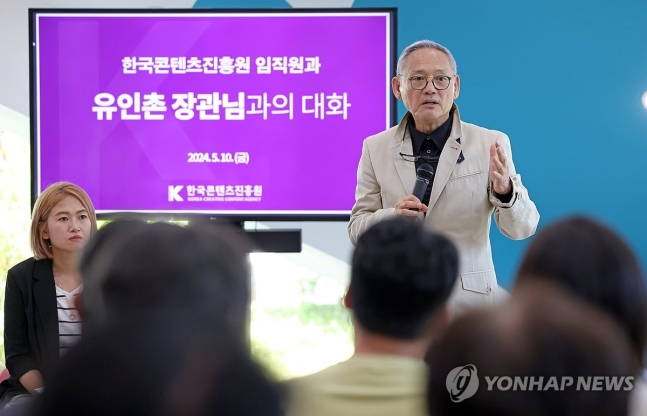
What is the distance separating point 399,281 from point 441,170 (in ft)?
4.67

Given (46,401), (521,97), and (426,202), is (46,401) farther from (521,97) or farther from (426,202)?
(521,97)

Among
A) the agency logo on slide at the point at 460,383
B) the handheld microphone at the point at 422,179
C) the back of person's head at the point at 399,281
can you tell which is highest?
the handheld microphone at the point at 422,179

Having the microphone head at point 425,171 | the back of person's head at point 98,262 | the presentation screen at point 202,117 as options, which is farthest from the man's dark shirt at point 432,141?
the back of person's head at point 98,262

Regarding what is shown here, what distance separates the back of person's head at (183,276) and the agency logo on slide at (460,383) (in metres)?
0.27

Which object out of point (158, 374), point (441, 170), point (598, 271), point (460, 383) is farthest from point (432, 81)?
point (158, 374)

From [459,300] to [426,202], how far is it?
1.20ft

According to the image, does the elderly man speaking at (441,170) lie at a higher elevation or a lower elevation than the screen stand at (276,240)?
higher

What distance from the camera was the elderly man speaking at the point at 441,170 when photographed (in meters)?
2.63

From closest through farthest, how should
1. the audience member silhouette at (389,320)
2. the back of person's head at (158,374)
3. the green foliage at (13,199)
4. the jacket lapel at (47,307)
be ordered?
the back of person's head at (158,374)
the audience member silhouette at (389,320)
the jacket lapel at (47,307)
the green foliage at (13,199)

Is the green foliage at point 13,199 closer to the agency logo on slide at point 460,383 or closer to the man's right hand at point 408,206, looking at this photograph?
the man's right hand at point 408,206

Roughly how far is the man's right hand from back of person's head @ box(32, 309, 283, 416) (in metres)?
1.38

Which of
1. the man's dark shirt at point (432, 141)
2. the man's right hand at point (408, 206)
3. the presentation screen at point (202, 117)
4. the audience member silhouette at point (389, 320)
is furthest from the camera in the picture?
the presentation screen at point (202, 117)

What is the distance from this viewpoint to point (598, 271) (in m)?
1.02

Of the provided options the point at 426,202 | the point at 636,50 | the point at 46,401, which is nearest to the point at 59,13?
the point at 426,202
